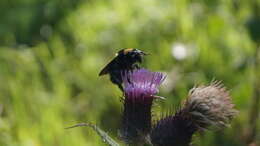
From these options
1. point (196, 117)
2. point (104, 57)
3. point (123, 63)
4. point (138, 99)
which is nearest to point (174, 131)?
point (196, 117)

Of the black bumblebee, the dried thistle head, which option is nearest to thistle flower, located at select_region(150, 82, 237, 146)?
the dried thistle head

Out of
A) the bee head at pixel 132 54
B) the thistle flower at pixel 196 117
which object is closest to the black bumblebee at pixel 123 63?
the bee head at pixel 132 54

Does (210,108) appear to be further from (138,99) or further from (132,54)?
(132,54)

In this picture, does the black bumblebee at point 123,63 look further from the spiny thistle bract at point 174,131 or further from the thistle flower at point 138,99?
the spiny thistle bract at point 174,131

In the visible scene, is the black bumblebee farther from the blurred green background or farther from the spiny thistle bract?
the blurred green background

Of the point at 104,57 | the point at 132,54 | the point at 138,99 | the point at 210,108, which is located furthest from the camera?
the point at 104,57

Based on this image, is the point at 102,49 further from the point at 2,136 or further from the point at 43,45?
the point at 2,136
